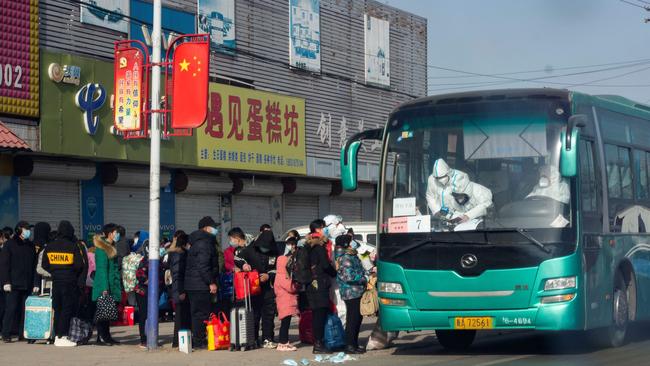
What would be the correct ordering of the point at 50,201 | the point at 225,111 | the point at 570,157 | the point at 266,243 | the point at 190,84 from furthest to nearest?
1. the point at 225,111
2. the point at 50,201
3. the point at 190,84
4. the point at 266,243
5. the point at 570,157

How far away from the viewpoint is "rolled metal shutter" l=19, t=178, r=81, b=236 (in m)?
24.9

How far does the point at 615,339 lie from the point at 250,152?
16.9m

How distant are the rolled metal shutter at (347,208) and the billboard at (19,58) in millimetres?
15208

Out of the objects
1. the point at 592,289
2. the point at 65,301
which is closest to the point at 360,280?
the point at 592,289

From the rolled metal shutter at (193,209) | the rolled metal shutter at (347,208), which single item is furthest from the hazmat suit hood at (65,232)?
the rolled metal shutter at (347,208)

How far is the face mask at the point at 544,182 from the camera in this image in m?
14.2

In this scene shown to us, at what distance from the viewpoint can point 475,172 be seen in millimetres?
14609

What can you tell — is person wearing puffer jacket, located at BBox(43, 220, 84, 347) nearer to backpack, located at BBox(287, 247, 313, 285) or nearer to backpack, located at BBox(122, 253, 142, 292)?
backpack, located at BBox(122, 253, 142, 292)

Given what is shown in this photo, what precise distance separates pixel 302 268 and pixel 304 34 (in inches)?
758

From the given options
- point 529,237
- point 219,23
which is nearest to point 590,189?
point 529,237

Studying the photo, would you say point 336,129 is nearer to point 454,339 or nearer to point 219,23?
point 219,23

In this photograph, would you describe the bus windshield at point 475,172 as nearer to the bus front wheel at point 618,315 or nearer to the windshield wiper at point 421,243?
the windshield wiper at point 421,243

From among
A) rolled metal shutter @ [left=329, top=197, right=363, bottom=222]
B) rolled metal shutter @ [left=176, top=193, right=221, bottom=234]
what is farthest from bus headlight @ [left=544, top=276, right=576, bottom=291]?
rolled metal shutter @ [left=329, top=197, right=363, bottom=222]

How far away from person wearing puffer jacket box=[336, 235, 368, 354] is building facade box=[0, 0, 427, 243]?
30.0ft
